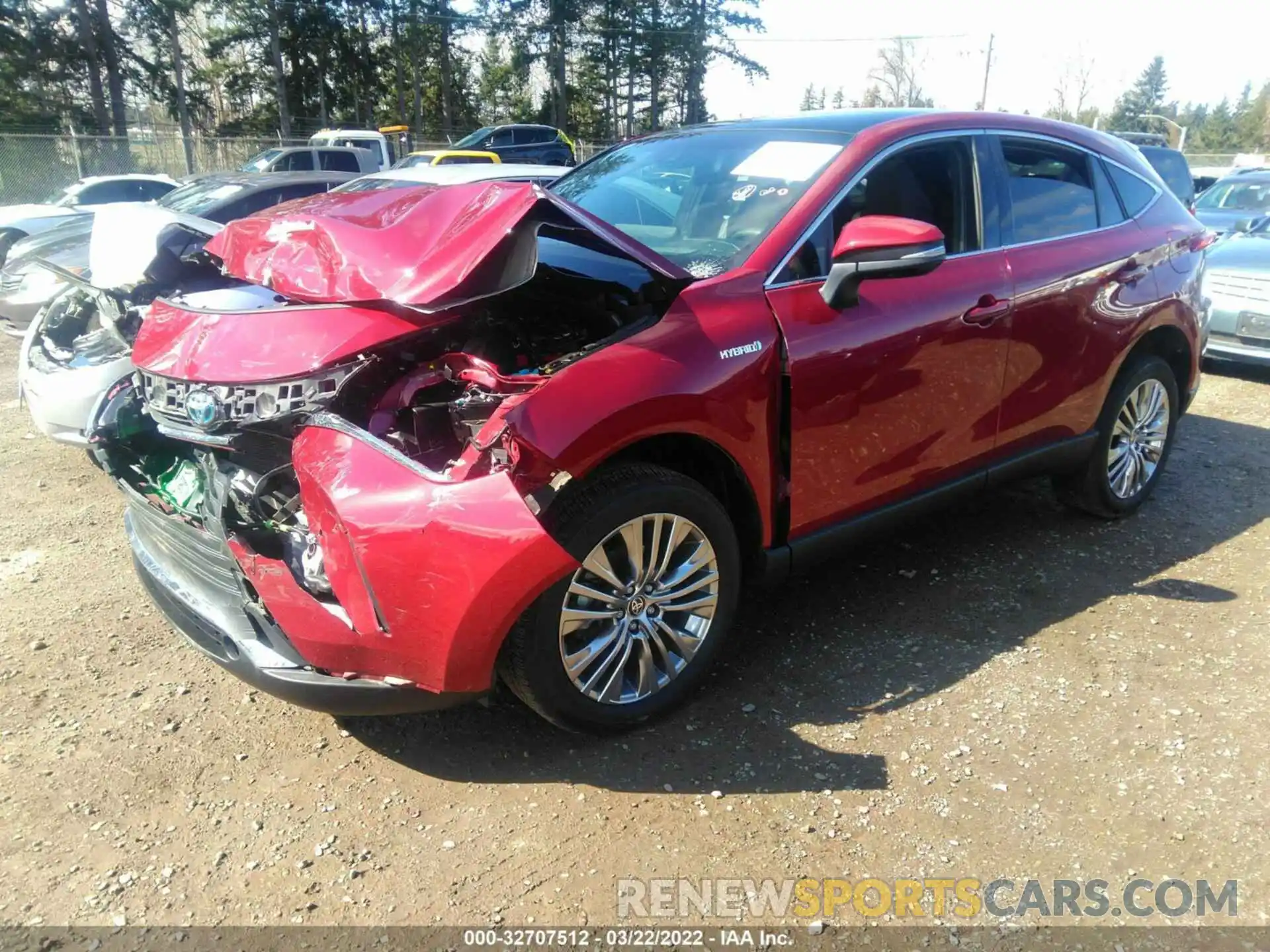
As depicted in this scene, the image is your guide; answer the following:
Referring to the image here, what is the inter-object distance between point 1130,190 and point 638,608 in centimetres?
349

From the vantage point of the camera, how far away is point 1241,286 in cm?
762

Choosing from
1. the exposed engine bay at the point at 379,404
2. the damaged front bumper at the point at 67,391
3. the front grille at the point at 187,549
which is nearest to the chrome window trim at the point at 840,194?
the exposed engine bay at the point at 379,404

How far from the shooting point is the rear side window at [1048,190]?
3.85m

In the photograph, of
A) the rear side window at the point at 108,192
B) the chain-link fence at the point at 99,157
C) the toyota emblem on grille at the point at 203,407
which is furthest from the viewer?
the chain-link fence at the point at 99,157

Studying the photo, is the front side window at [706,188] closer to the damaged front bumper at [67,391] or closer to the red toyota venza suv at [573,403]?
the red toyota venza suv at [573,403]

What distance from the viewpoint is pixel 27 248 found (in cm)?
719

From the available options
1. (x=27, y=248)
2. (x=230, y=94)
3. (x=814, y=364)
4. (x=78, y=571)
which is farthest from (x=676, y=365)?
(x=230, y=94)

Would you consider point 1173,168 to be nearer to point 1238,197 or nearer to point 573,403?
point 1238,197

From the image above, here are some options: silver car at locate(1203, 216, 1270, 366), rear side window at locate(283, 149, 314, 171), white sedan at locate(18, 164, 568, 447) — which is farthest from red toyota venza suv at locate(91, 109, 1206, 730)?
rear side window at locate(283, 149, 314, 171)

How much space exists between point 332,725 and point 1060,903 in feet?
A: 7.39

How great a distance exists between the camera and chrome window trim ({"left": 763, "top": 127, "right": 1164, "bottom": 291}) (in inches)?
120

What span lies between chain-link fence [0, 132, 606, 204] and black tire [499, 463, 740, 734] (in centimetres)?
1723

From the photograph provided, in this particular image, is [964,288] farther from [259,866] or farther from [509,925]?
[259,866]

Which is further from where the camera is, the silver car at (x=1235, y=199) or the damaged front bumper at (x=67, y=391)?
the silver car at (x=1235, y=199)
